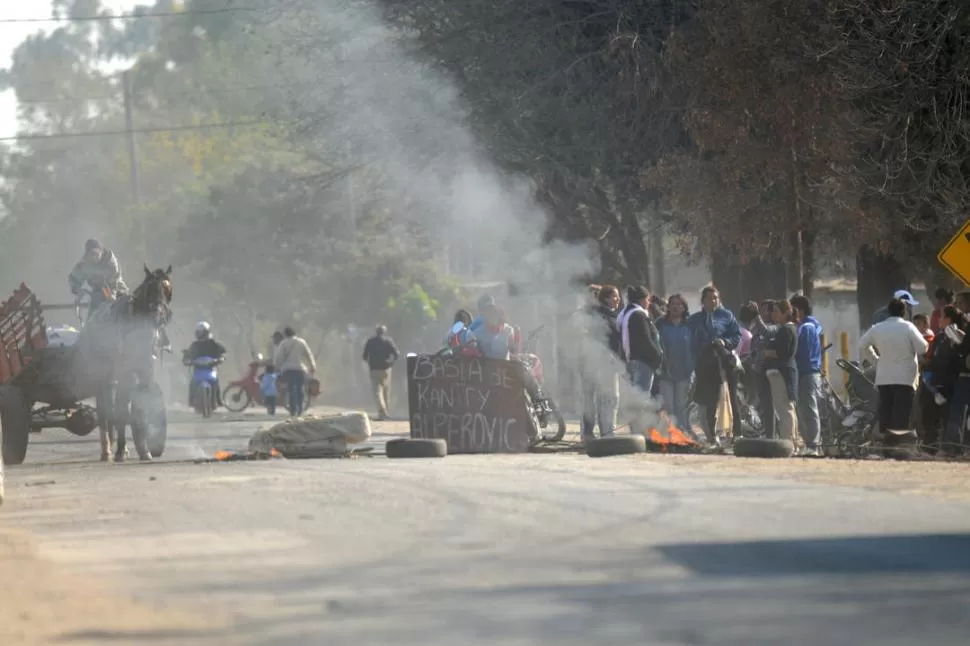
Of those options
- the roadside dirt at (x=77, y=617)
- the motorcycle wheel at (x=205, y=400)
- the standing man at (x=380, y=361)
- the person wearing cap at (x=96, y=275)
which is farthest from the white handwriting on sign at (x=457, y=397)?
the motorcycle wheel at (x=205, y=400)

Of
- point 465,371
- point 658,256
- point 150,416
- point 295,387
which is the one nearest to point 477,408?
point 465,371

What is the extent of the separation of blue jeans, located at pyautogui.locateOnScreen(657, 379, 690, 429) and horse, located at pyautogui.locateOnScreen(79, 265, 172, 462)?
18.5 ft

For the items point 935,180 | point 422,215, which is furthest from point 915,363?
point 422,215

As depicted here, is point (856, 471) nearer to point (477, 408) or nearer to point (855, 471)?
point (855, 471)

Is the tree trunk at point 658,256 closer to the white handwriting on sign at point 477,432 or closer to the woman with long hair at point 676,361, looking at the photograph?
the woman with long hair at point 676,361

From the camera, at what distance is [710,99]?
2623 cm

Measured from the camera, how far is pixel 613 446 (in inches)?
777

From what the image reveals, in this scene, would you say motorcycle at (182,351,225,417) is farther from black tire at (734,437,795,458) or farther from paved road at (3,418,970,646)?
paved road at (3,418,970,646)

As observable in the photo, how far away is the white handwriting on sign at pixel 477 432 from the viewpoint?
73.6 ft

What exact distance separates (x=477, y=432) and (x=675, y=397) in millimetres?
2287

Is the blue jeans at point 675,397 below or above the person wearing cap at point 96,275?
below

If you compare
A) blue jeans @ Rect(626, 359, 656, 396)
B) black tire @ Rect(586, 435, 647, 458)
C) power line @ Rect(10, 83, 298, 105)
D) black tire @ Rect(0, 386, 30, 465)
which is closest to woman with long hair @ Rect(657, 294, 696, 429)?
blue jeans @ Rect(626, 359, 656, 396)

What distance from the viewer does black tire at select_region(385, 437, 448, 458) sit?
67.7ft

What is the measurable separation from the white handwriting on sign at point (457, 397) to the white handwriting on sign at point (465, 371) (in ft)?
0.29
